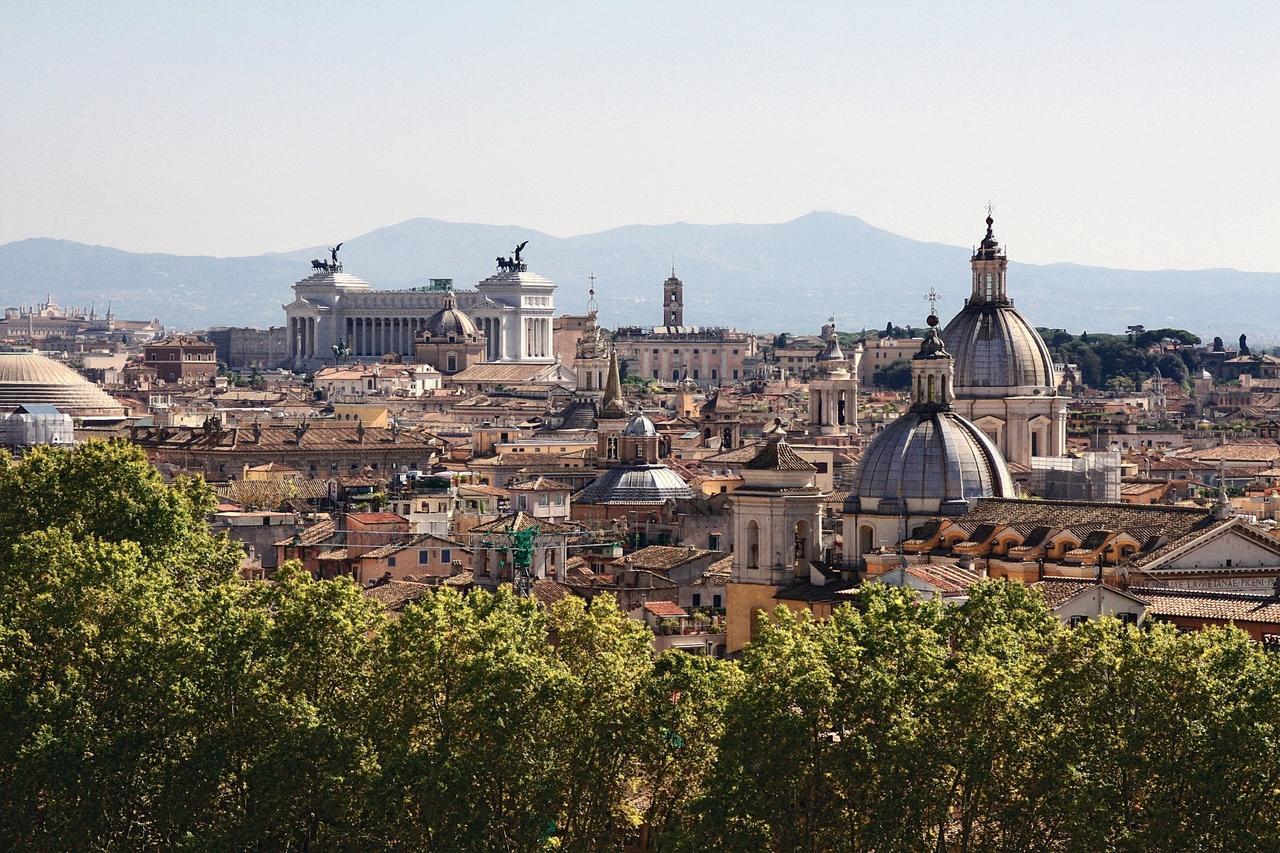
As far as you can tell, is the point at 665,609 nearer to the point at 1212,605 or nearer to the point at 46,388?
the point at 1212,605

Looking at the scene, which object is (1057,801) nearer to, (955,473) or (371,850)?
(371,850)

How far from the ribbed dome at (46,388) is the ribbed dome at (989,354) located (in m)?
61.3

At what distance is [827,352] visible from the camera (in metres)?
149

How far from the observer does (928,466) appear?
55.9 metres

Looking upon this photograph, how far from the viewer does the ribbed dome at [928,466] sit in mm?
55812

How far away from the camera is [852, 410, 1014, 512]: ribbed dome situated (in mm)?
55812

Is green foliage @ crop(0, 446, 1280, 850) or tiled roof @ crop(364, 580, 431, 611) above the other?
green foliage @ crop(0, 446, 1280, 850)

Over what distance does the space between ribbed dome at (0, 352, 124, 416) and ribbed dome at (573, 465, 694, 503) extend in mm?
45650

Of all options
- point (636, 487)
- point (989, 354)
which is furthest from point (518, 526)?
point (636, 487)

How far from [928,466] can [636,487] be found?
33688mm

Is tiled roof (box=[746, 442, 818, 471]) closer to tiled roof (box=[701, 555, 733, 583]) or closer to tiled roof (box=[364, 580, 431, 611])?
tiled roof (box=[364, 580, 431, 611])

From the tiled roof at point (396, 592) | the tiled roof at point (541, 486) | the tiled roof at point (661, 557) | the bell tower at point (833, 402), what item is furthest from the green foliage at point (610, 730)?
the bell tower at point (833, 402)

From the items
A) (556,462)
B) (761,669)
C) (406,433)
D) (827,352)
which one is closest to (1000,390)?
(556,462)

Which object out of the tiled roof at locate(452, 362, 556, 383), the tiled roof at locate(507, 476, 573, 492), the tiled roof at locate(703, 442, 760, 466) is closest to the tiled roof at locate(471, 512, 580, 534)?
the tiled roof at locate(507, 476, 573, 492)
